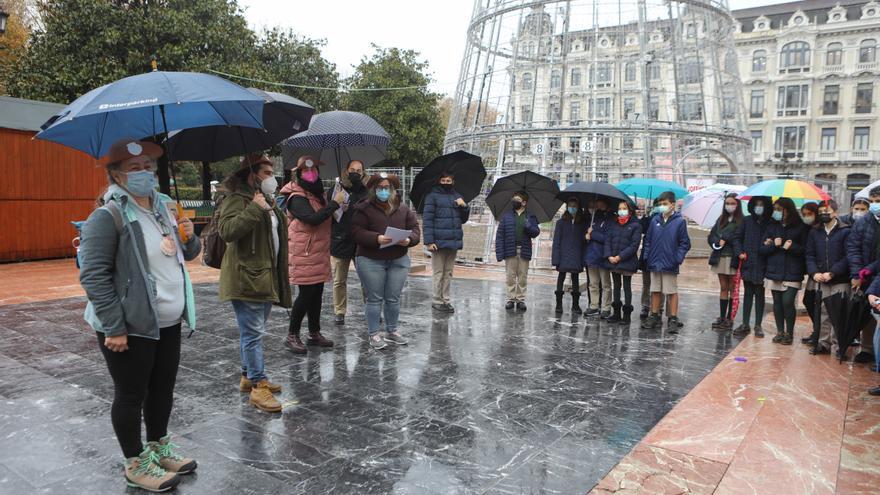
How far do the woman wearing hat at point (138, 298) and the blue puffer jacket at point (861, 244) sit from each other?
19.9ft

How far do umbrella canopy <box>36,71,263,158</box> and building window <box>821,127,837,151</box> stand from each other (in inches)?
2173

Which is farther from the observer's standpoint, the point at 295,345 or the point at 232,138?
the point at 295,345

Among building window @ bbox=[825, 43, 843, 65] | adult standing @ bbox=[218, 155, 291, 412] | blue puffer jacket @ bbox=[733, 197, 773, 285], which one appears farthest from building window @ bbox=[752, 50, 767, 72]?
adult standing @ bbox=[218, 155, 291, 412]

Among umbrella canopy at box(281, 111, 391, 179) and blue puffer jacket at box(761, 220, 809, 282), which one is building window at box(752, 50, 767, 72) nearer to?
blue puffer jacket at box(761, 220, 809, 282)

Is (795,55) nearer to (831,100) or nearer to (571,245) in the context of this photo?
(831,100)

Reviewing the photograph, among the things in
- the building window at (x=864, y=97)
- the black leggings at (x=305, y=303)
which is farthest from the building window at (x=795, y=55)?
the black leggings at (x=305, y=303)

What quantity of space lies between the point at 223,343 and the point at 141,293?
3388mm

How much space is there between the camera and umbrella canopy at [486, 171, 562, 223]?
833cm

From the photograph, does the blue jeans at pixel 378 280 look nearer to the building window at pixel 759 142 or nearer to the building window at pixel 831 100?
the building window at pixel 759 142

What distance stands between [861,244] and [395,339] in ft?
15.8

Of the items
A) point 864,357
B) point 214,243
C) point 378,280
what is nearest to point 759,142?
point 864,357

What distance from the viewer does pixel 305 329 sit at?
6.72 metres

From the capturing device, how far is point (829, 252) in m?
6.06


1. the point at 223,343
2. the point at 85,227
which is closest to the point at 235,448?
the point at 85,227
